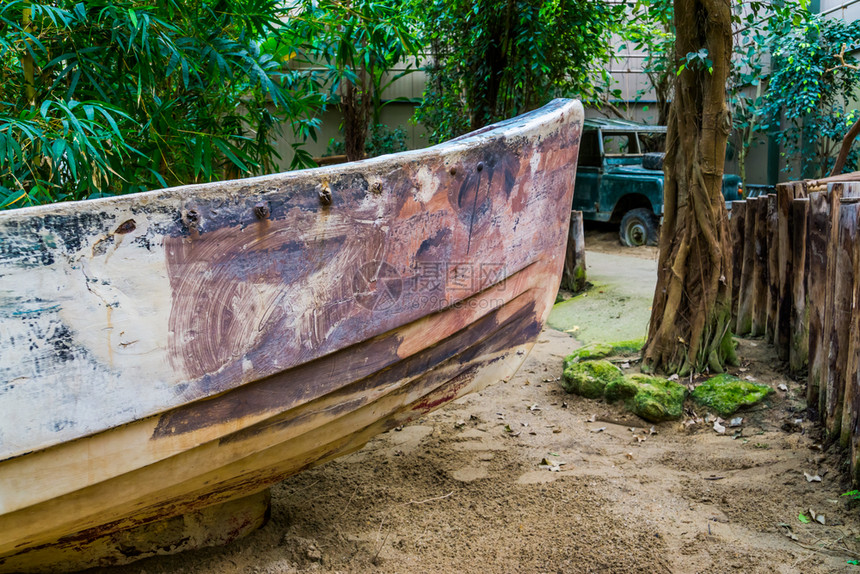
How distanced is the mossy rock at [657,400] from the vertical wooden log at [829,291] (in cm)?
A: 67

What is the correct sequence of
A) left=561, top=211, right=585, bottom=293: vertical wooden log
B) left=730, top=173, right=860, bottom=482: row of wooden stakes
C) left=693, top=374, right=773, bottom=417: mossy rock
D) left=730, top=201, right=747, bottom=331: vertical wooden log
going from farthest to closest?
left=561, top=211, right=585, bottom=293: vertical wooden log, left=730, top=201, right=747, bottom=331: vertical wooden log, left=693, top=374, right=773, bottom=417: mossy rock, left=730, top=173, right=860, bottom=482: row of wooden stakes

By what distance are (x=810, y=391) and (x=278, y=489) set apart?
2.55m

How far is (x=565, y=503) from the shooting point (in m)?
2.48

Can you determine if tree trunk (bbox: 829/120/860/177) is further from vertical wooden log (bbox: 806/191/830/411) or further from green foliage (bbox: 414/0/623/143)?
green foliage (bbox: 414/0/623/143)

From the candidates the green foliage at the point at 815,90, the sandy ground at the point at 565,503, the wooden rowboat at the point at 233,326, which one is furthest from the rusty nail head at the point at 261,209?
the green foliage at the point at 815,90

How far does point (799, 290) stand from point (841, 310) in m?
1.02

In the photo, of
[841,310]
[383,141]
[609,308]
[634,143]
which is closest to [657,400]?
[841,310]

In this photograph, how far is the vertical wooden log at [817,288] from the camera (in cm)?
304

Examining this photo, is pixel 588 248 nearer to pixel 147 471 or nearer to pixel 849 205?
pixel 849 205

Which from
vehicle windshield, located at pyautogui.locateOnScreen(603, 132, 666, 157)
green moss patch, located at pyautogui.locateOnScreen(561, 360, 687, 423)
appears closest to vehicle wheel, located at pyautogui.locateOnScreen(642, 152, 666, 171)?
vehicle windshield, located at pyautogui.locateOnScreen(603, 132, 666, 157)

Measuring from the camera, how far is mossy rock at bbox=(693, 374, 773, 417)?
3.34 meters

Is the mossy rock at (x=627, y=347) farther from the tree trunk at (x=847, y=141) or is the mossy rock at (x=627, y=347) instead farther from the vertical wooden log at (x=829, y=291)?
the tree trunk at (x=847, y=141)

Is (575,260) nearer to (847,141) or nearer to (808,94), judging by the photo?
(847,141)

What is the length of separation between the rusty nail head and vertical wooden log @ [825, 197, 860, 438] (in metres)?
2.22
